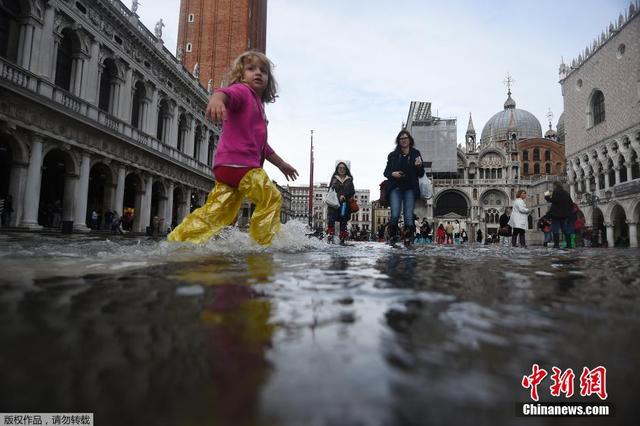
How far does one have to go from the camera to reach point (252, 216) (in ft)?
12.0

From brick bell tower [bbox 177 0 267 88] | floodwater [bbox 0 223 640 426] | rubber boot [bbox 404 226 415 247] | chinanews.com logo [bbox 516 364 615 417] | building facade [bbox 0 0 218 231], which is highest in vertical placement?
brick bell tower [bbox 177 0 267 88]

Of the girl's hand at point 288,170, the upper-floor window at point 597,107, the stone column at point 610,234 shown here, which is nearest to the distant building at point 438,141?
the upper-floor window at point 597,107

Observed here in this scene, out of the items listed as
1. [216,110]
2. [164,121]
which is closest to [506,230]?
[216,110]

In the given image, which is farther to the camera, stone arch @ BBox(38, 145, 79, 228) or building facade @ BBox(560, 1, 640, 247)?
building facade @ BBox(560, 1, 640, 247)

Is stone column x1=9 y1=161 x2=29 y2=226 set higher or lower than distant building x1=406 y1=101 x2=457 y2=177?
lower

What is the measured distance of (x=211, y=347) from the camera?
2.09 ft

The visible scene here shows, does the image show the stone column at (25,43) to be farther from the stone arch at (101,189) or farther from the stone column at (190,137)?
the stone column at (190,137)

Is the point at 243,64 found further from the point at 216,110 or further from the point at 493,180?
the point at 493,180

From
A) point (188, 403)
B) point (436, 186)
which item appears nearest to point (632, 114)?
point (436, 186)

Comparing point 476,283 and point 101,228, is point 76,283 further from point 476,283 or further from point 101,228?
point 101,228

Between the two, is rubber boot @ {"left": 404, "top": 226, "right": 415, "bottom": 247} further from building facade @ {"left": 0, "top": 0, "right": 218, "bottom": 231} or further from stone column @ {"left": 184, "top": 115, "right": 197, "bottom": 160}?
stone column @ {"left": 184, "top": 115, "right": 197, "bottom": 160}

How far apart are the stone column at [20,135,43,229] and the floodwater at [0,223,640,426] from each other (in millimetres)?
14263


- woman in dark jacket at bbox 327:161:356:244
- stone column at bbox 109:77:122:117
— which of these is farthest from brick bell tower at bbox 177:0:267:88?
woman in dark jacket at bbox 327:161:356:244

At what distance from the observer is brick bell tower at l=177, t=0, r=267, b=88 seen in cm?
3588
